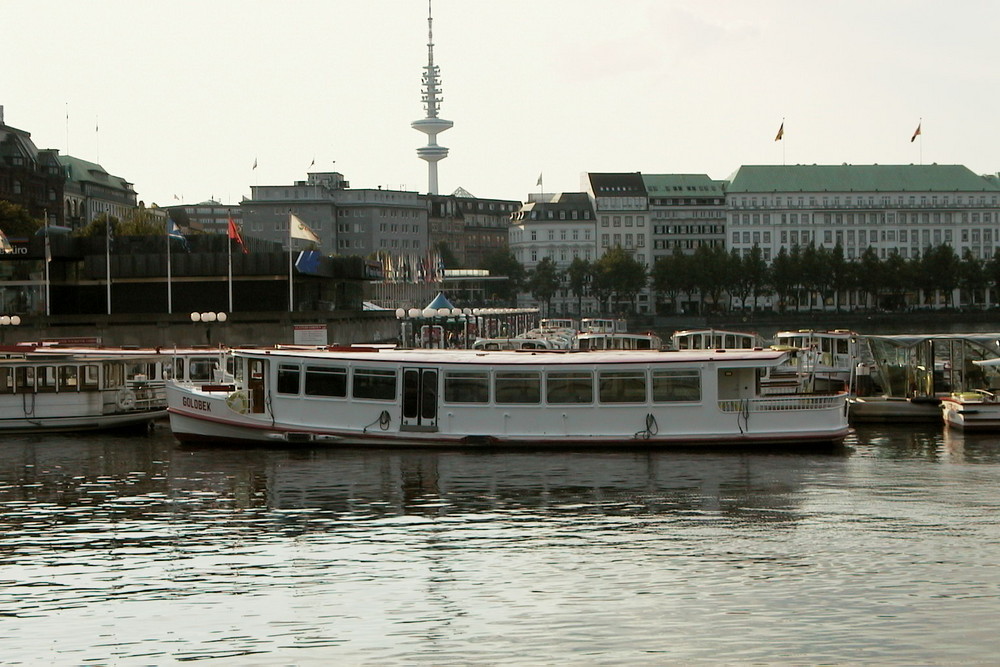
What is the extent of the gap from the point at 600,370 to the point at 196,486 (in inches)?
515

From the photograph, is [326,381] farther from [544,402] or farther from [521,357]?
[544,402]

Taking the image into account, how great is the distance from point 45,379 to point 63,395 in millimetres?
1109

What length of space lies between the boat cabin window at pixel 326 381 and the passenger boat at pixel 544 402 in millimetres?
32

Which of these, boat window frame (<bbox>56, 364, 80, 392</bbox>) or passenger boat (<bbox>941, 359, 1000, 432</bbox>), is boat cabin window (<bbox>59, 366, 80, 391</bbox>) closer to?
boat window frame (<bbox>56, 364, 80, 392</bbox>)

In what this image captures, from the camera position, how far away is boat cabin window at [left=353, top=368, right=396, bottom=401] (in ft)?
152

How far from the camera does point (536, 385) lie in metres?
46.1

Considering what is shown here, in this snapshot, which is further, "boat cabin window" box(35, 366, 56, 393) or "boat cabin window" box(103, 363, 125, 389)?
"boat cabin window" box(103, 363, 125, 389)

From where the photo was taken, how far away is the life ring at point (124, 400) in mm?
53728

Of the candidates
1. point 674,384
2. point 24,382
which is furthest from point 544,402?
point 24,382

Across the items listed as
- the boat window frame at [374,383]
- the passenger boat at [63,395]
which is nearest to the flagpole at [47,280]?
the passenger boat at [63,395]

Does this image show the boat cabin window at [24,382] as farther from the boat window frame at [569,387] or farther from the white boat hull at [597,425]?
the boat window frame at [569,387]

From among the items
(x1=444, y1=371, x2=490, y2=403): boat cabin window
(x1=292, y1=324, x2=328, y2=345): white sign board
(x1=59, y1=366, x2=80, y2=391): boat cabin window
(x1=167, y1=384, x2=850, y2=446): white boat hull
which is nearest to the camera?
(x1=167, y1=384, x2=850, y2=446): white boat hull

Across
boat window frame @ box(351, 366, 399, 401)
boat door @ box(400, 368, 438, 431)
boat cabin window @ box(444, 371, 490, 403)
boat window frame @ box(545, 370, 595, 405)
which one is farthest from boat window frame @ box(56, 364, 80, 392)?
boat window frame @ box(545, 370, 595, 405)

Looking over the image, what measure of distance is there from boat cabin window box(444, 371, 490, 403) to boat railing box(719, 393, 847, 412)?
289 inches
